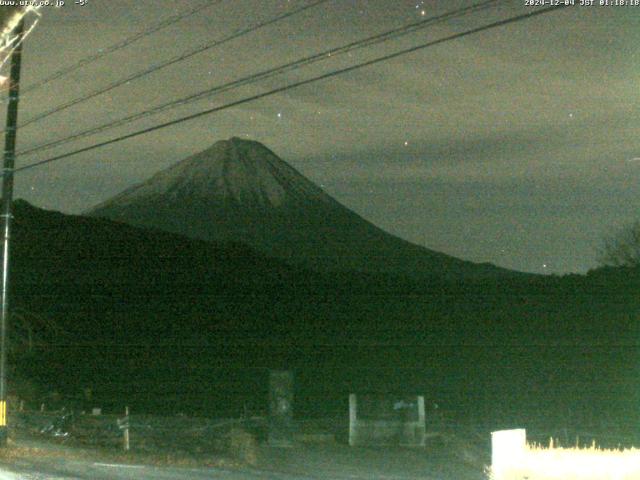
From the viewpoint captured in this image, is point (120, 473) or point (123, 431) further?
point (123, 431)

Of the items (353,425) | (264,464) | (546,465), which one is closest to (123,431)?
(264,464)

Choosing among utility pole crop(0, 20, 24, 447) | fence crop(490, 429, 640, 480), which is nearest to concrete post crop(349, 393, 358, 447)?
utility pole crop(0, 20, 24, 447)

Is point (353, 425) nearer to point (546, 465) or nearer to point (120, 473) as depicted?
point (120, 473)

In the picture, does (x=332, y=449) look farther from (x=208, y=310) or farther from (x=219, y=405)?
(x=208, y=310)

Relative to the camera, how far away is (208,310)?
317 ft

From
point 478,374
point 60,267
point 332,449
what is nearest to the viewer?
point 332,449

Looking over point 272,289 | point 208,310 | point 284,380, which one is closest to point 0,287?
point 284,380

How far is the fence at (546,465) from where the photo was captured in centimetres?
1300

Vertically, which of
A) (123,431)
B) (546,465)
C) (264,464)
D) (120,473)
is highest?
(546,465)

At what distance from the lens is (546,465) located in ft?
44.7

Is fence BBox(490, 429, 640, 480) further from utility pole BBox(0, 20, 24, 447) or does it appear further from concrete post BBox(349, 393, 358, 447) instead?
concrete post BBox(349, 393, 358, 447)

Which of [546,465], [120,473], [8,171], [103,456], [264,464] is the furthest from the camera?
[264,464]

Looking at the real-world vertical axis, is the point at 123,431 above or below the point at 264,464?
above

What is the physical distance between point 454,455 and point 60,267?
7626cm
